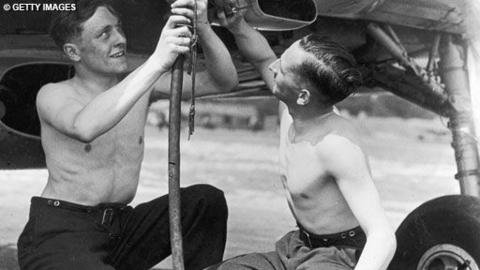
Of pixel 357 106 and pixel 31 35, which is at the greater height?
pixel 31 35

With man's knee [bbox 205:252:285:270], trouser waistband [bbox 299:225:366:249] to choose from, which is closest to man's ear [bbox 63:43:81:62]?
A: man's knee [bbox 205:252:285:270]

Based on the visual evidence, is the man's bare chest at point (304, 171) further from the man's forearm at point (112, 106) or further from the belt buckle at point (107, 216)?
the belt buckle at point (107, 216)

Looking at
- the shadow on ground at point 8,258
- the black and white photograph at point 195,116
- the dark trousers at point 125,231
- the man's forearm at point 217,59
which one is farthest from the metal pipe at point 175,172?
the shadow on ground at point 8,258

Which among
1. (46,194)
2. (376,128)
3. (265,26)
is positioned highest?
(265,26)

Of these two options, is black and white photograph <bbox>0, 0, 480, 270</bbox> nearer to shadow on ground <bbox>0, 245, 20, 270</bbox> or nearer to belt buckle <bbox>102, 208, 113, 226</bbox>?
belt buckle <bbox>102, 208, 113, 226</bbox>

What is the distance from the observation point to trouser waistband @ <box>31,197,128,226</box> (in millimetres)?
2582

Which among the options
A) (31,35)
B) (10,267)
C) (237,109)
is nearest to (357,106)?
(237,109)

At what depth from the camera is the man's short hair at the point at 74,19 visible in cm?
259

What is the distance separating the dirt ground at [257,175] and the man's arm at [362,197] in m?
0.35

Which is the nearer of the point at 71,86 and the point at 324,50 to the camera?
the point at 324,50

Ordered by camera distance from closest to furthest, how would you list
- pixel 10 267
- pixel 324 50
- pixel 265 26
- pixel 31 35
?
pixel 324 50
pixel 265 26
pixel 31 35
pixel 10 267

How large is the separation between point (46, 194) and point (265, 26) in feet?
2.53

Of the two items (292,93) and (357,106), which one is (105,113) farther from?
(357,106)

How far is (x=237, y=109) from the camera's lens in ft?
47.1
